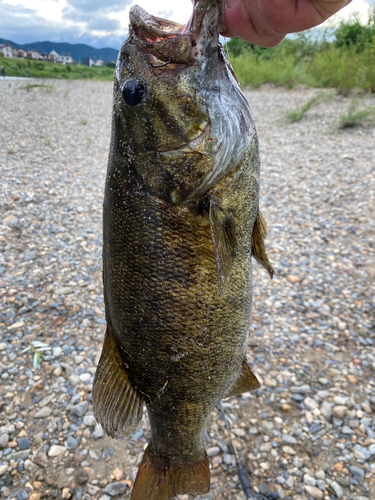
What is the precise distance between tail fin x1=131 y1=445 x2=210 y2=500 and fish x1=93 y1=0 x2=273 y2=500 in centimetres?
48

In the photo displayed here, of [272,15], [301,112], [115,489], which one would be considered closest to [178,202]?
[272,15]

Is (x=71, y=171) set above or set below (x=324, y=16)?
below

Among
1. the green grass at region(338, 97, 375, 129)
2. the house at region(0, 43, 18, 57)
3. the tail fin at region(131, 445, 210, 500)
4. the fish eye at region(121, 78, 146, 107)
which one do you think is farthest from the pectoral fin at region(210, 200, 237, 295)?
the house at region(0, 43, 18, 57)

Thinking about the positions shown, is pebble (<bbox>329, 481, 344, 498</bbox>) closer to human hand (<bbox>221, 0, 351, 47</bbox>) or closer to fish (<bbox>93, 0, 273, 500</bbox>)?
fish (<bbox>93, 0, 273, 500</bbox>)

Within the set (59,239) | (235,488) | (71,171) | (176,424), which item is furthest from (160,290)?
(71,171)

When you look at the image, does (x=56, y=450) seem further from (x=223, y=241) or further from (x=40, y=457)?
(x=223, y=241)

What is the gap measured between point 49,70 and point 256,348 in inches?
1445

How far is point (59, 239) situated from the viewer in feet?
18.2

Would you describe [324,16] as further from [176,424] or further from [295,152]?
[295,152]

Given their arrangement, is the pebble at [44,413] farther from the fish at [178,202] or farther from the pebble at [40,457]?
the fish at [178,202]

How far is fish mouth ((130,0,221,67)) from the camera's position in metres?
1.29

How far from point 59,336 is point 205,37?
10.6 ft

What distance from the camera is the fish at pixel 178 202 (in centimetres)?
135

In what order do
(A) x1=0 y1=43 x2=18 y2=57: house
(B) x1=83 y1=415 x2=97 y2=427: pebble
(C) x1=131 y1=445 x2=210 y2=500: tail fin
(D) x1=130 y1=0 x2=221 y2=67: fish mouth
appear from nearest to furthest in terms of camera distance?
(D) x1=130 y1=0 x2=221 y2=67: fish mouth → (C) x1=131 y1=445 x2=210 y2=500: tail fin → (B) x1=83 y1=415 x2=97 y2=427: pebble → (A) x1=0 y1=43 x2=18 y2=57: house
